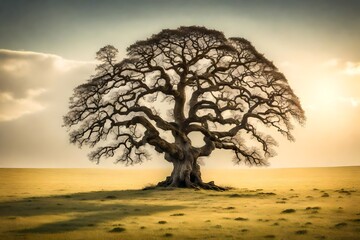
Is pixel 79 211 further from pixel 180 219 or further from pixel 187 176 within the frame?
pixel 187 176

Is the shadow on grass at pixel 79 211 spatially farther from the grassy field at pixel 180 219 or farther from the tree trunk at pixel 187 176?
the tree trunk at pixel 187 176

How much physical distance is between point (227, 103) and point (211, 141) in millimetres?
4575

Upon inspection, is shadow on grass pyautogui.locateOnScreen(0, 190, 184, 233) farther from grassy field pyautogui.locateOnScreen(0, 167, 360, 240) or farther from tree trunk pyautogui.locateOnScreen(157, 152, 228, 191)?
tree trunk pyautogui.locateOnScreen(157, 152, 228, 191)

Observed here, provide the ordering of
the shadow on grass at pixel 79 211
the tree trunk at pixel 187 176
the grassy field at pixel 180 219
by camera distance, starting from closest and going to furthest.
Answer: the grassy field at pixel 180 219 < the shadow on grass at pixel 79 211 < the tree trunk at pixel 187 176

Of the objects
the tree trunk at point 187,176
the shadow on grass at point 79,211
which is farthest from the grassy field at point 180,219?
the tree trunk at point 187,176

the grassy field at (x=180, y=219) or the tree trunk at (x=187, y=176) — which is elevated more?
the tree trunk at (x=187, y=176)

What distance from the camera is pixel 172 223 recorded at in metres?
22.0

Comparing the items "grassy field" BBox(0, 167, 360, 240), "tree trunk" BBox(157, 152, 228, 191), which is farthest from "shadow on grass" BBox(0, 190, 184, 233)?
"tree trunk" BBox(157, 152, 228, 191)

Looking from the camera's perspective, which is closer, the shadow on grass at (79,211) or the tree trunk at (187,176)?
the shadow on grass at (79,211)

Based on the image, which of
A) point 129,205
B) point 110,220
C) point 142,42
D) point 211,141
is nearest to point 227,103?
point 211,141

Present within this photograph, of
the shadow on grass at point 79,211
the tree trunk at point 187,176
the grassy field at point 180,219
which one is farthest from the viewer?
the tree trunk at point 187,176

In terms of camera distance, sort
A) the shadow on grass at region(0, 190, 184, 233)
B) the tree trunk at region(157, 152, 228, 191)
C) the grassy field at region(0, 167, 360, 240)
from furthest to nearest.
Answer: the tree trunk at region(157, 152, 228, 191) < the shadow on grass at region(0, 190, 184, 233) < the grassy field at region(0, 167, 360, 240)

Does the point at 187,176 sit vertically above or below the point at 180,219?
above

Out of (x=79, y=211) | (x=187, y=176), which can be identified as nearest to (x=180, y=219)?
(x=79, y=211)
